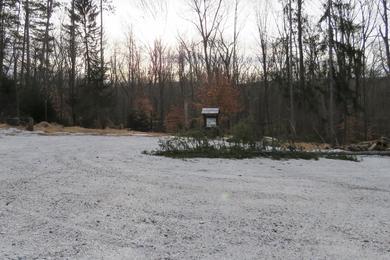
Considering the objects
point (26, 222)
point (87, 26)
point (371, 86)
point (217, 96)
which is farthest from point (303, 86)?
point (26, 222)

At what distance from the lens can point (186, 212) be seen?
4578 mm

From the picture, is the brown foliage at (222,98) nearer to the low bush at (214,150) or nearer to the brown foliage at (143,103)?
the brown foliage at (143,103)

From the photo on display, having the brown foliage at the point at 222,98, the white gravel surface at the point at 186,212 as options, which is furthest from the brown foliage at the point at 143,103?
the white gravel surface at the point at 186,212

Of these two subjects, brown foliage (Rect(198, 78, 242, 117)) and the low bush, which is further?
brown foliage (Rect(198, 78, 242, 117))

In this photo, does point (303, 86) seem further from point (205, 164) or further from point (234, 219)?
point (234, 219)

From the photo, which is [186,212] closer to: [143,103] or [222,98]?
[222,98]

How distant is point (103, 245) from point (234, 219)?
1.57m

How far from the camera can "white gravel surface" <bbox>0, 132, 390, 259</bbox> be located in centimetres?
345

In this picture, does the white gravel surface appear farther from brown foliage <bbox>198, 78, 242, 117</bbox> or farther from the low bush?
brown foliage <bbox>198, 78, 242, 117</bbox>

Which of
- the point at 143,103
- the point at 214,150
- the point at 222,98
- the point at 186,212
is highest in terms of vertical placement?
the point at 143,103

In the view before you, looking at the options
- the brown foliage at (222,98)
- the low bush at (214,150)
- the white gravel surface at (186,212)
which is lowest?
the white gravel surface at (186,212)

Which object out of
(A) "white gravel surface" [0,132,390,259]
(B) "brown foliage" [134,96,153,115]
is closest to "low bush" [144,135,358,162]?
(A) "white gravel surface" [0,132,390,259]

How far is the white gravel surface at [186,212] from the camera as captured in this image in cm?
345

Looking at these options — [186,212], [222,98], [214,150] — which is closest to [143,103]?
[222,98]
